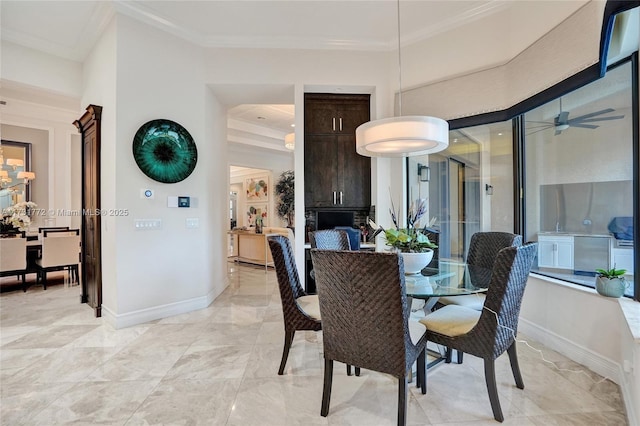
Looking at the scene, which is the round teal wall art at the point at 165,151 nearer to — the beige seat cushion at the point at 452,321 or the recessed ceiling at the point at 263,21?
the recessed ceiling at the point at 263,21

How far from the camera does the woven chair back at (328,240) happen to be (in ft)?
9.73

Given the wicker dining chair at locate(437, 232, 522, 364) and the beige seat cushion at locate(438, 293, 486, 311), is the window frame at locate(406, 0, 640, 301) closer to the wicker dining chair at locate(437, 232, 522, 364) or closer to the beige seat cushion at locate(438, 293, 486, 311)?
the wicker dining chair at locate(437, 232, 522, 364)

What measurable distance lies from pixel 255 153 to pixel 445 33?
6019mm

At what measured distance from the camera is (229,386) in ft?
7.06

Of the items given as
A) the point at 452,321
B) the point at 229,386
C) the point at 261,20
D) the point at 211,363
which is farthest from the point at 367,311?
the point at 261,20

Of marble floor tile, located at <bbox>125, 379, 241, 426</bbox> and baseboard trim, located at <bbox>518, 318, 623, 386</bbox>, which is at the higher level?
baseboard trim, located at <bbox>518, 318, 623, 386</bbox>

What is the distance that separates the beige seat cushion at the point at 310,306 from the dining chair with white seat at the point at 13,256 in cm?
490

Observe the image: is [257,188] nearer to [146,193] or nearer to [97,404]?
[146,193]

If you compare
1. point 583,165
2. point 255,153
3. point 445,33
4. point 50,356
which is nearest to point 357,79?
point 445,33

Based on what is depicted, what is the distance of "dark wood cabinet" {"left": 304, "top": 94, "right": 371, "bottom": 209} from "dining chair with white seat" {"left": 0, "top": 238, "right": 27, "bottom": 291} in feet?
14.7

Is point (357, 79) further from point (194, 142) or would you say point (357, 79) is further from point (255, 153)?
point (255, 153)

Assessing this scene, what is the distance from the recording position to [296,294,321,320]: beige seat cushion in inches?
88.5

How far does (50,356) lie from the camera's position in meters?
2.62

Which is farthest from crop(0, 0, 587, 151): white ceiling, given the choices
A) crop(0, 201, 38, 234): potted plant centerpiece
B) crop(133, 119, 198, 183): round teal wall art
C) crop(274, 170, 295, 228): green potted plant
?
crop(274, 170, 295, 228): green potted plant
